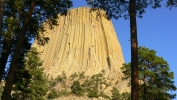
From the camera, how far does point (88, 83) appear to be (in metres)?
61.7

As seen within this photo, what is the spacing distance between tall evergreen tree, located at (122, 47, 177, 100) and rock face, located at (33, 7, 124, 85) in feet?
154

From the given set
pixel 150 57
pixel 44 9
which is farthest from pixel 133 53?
pixel 150 57

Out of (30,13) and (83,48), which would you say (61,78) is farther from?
(30,13)

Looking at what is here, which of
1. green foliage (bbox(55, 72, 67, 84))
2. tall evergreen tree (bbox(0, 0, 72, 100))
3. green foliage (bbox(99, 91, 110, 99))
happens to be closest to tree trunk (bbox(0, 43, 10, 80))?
tall evergreen tree (bbox(0, 0, 72, 100))

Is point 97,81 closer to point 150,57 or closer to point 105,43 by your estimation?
point 105,43

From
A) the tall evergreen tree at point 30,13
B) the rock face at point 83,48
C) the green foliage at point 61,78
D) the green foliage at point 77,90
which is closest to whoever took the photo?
the tall evergreen tree at point 30,13

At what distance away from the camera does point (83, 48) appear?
83188 mm

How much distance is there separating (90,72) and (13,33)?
2284 inches

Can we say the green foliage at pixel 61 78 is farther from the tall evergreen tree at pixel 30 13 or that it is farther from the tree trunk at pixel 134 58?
the tree trunk at pixel 134 58

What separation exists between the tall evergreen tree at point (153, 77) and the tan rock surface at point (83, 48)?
4684cm

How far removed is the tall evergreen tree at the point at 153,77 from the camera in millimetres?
22175

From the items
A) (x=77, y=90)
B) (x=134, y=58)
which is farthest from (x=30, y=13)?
(x=77, y=90)

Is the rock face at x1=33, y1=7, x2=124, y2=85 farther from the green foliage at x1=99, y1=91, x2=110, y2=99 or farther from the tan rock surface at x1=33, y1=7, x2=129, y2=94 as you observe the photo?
the green foliage at x1=99, y1=91, x2=110, y2=99

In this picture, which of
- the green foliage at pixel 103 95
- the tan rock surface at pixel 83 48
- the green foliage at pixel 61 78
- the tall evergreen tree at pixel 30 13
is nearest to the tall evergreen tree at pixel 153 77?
the tall evergreen tree at pixel 30 13
